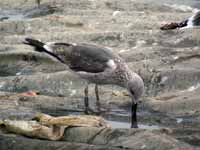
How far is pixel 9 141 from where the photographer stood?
691 centimetres

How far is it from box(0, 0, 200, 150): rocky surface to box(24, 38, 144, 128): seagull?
0.35m

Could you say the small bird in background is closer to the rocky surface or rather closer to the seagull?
the rocky surface

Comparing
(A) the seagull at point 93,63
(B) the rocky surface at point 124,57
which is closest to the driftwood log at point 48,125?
(B) the rocky surface at point 124,57

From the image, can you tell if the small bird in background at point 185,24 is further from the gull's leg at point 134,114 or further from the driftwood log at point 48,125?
the driftwood log at point 48,125

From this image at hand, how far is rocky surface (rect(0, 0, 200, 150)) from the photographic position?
23.3ft

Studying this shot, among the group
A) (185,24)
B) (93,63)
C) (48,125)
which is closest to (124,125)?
(93,63)

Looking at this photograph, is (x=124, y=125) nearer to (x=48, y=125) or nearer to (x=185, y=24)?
(x=48, y=125)

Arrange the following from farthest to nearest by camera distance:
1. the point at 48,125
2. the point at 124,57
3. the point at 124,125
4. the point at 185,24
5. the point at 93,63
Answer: the point at 185,24 → the point at 124,57 → the point at 93,63 → the point at 124,125 → the point at 48,125

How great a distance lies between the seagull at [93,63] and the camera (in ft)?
30.2

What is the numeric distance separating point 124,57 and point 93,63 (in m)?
2.44

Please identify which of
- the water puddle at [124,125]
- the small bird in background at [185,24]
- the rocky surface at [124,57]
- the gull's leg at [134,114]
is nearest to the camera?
the rocky surface at [124,57]

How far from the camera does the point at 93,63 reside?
9.47 meters

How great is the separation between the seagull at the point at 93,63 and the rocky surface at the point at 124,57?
0.35 meters

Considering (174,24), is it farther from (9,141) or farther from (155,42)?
A: (9,141)
